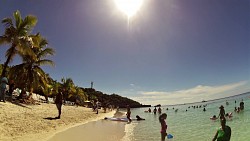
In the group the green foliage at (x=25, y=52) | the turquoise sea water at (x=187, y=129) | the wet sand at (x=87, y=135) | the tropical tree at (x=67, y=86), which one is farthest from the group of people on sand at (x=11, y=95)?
the tropical tree at (x=67, y=86)

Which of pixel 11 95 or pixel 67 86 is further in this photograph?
pixel 67 86

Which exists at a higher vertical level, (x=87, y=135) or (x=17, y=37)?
(x=17, y=37)

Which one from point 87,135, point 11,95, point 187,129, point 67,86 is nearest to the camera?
point 87,135

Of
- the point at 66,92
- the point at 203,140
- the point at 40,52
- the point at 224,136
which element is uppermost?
the point at 40,52

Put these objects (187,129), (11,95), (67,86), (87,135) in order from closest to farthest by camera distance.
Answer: (87,135) → (187,129) → (11,95) → (67,86)

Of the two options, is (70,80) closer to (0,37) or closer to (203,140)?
(0,37)

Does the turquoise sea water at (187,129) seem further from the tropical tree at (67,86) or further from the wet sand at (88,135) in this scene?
the tropical tree at (67,86)

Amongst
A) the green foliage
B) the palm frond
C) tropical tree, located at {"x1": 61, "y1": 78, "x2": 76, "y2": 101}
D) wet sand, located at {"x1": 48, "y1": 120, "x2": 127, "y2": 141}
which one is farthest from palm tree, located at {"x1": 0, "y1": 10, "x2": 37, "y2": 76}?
tropical tree, located at {"x1": 61, "y1": 78, "x2": 76, "y2": 101}

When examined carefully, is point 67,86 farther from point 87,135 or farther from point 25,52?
point 87,135

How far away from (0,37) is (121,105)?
11045 centimetres

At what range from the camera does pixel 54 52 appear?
28.9 metres

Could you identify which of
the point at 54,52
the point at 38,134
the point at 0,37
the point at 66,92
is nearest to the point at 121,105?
the point at 66,92

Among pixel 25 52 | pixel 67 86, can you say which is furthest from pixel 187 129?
pixel 67 86

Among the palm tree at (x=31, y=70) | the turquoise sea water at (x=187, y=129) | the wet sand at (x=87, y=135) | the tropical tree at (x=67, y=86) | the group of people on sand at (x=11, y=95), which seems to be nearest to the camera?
the wet sand at (x=87, y=135)
